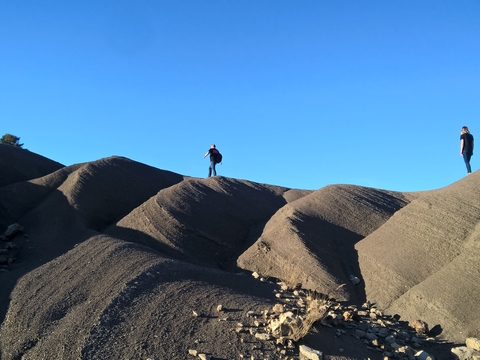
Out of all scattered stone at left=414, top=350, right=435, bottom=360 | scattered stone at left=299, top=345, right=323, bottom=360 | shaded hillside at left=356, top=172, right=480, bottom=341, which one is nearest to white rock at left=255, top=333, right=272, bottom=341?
scattered stone at left=299, top=345, right=323, bottom=360

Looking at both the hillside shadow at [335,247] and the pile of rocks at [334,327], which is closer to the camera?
the pile of rocks at [334,327]

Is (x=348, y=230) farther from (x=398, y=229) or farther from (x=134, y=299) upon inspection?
(x=134, y=299)

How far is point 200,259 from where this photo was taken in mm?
12102

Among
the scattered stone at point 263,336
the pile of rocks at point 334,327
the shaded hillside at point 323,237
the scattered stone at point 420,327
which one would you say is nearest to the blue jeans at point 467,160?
the shaded hillside at point 323,237

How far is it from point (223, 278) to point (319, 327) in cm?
289

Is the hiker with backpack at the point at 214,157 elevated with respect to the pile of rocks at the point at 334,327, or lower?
elevated

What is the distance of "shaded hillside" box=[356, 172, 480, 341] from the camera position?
29.3 ft

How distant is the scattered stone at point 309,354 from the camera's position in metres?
6.43

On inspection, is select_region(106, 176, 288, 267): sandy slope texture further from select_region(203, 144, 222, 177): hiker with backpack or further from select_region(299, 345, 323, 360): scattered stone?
select_region(299, 345, 323, 360): scattered stone

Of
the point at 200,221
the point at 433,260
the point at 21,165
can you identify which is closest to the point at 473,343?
the point at 433,260

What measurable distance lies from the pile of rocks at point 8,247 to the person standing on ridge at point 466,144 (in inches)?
503

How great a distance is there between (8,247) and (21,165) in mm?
6748

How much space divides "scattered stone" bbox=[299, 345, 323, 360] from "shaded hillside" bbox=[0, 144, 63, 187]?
13.5 m

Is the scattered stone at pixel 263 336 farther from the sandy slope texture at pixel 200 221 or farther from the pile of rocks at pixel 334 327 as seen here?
the sandy slope texture at pixel 200 221
